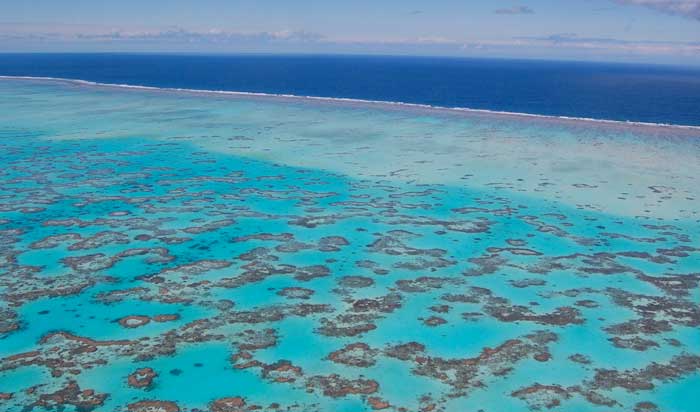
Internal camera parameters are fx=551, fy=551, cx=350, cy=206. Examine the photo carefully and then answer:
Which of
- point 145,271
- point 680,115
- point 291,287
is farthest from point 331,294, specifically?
point 680,115

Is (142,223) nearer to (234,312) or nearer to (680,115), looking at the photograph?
(234,312)

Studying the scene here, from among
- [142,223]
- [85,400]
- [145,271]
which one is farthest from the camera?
[142,223]

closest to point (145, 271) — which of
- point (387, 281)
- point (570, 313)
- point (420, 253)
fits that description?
point (387, 281)

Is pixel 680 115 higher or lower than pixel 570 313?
higher

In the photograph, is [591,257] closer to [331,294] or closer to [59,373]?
[331,294]

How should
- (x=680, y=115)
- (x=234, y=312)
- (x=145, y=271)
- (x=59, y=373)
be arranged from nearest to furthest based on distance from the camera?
(x=59, y=373), (x=234, y=312), (x=145, y=271), (x=680, y=115)

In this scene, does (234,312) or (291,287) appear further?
(291,287)
